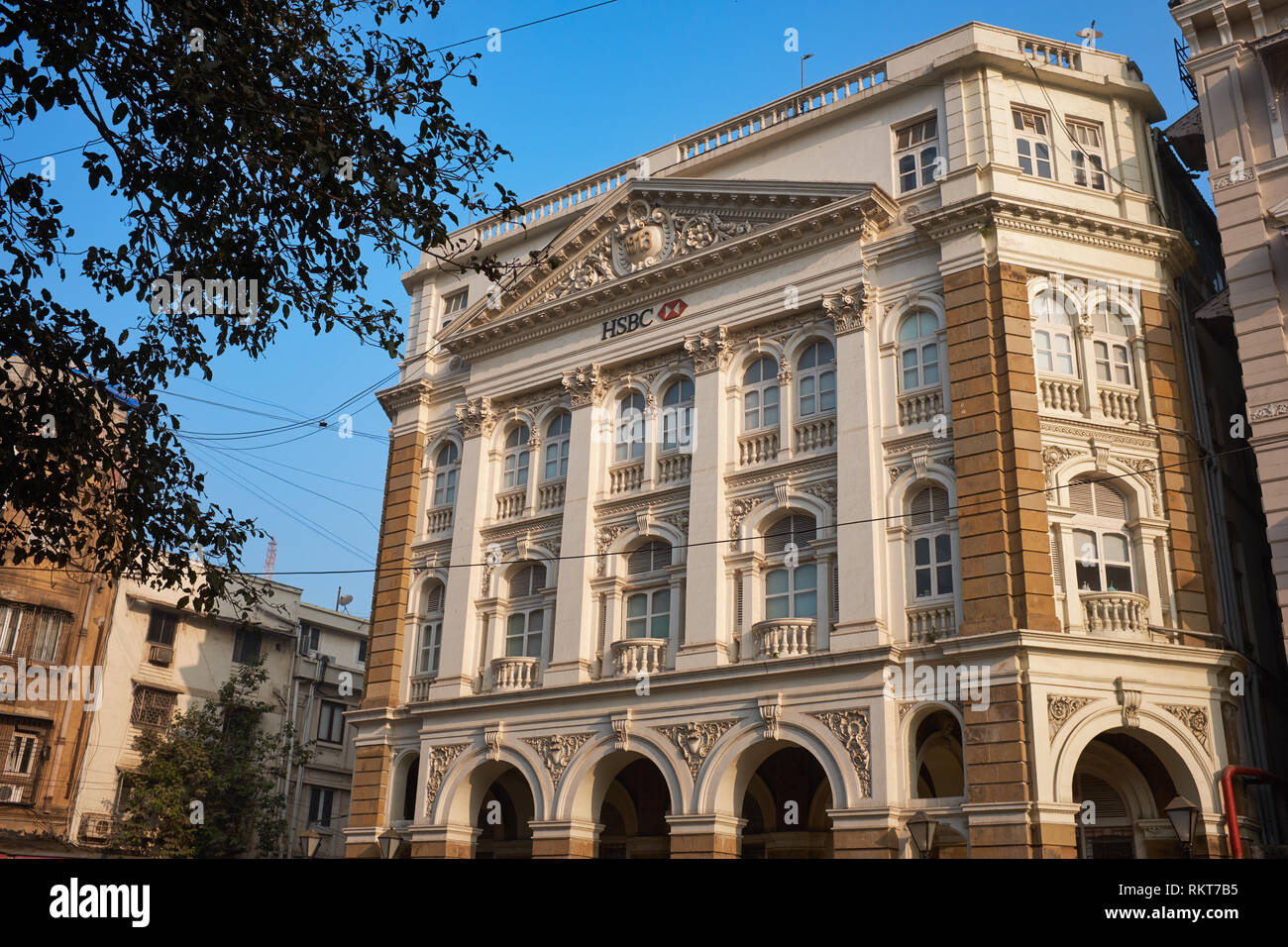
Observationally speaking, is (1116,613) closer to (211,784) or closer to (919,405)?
(919,405)

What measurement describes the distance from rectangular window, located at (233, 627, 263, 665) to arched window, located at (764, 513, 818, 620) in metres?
23.0

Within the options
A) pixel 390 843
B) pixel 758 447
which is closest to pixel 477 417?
pixel 758 447

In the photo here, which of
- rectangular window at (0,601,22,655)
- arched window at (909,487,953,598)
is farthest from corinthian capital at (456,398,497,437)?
rectangular window at (0,601,22,655)

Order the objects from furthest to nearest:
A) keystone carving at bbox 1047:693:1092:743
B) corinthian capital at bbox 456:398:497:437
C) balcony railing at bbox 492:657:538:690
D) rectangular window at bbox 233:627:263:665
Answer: rectangular window at bbox 233:627:263:665 < corinthian capital at bbox 456:398:497:437 < balcony railing at bbox 492:657:538:690 < keystone carving at bbox 1047:693:1092:743

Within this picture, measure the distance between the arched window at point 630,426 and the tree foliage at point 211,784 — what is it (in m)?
17.1

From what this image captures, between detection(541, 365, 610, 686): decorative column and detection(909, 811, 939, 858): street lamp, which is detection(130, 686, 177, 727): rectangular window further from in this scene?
detection(909, 811, 939, 858): street lamp

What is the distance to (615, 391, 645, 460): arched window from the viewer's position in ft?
90.8

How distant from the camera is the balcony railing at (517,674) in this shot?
1063 inches

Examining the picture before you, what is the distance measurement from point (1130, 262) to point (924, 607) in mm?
8533

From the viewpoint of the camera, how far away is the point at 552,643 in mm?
26859

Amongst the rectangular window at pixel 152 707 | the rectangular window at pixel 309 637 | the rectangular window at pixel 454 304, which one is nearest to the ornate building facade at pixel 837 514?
the rectangular window at pixel 454 304

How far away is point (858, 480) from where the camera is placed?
23312 mm
